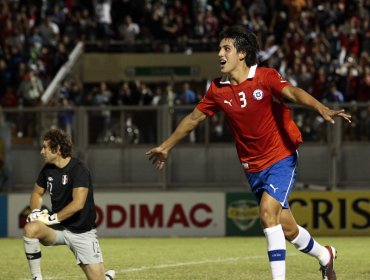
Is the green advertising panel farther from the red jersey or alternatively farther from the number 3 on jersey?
the number 3 on jersey

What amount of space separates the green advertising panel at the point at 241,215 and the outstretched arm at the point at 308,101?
986cm

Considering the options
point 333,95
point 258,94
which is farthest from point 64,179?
point 333,95

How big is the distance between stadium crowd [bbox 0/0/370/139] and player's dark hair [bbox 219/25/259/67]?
40.4 ft

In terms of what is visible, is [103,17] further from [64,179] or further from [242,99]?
[242,99]

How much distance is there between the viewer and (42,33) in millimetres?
28422

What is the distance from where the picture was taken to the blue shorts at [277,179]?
34.8 feet

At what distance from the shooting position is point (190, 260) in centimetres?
1546

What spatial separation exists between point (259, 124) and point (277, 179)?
0.54 meters

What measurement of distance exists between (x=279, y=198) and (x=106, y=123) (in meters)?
10.3

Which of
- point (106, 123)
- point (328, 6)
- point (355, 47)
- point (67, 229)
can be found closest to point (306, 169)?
point (106, 123)

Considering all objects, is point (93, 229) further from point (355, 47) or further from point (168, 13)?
point (168, 13)

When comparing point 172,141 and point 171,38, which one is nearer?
point 172,141

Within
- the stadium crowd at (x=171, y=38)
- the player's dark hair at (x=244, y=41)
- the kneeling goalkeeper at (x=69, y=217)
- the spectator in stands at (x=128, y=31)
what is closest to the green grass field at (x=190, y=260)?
the kneeling goalkeeper at (x=69, y=217)

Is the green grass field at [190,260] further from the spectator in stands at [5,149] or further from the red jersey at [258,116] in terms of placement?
the red jersey at [258,116]
